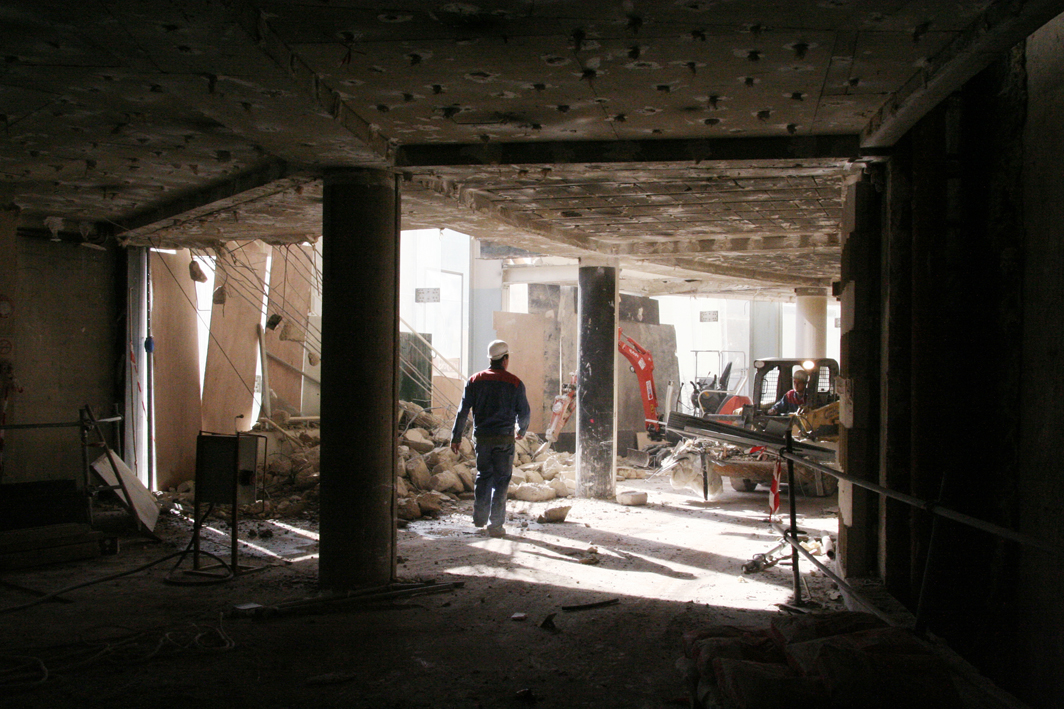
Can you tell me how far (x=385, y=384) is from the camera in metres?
5.43

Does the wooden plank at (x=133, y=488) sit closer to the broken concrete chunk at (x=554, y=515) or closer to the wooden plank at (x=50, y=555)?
the wooden plank at (x=50, y=555)

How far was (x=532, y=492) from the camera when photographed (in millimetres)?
9719

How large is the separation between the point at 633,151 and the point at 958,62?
208cm

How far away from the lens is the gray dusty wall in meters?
7.95

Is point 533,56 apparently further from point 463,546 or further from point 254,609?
point 463,546

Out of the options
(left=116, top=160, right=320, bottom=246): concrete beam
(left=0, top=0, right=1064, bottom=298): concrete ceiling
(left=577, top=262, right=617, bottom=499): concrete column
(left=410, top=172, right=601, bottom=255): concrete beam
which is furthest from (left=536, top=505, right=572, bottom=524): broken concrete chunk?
→ (left=116, top=160, right=320, bottom=246): concrete beam

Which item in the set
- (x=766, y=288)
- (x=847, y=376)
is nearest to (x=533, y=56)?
(x=847, y=376)

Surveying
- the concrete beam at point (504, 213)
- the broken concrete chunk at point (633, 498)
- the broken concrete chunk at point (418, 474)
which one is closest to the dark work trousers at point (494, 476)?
the broken concrete chunk at point (418, 474)

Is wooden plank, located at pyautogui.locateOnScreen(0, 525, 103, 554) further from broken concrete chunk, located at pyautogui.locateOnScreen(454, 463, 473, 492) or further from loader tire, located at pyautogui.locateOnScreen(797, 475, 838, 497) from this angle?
loader tire, located at pyautogui.locateOnScreen(797, 475, 838, 497)

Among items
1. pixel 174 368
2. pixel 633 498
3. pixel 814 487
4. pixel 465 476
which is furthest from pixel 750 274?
pixel 174 368

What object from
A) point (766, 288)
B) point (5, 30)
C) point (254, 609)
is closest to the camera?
point (5, 30)

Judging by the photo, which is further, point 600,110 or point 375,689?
point 600,110

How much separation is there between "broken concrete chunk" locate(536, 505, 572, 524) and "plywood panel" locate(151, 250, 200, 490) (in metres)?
4.67

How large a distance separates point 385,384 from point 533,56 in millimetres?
2668
